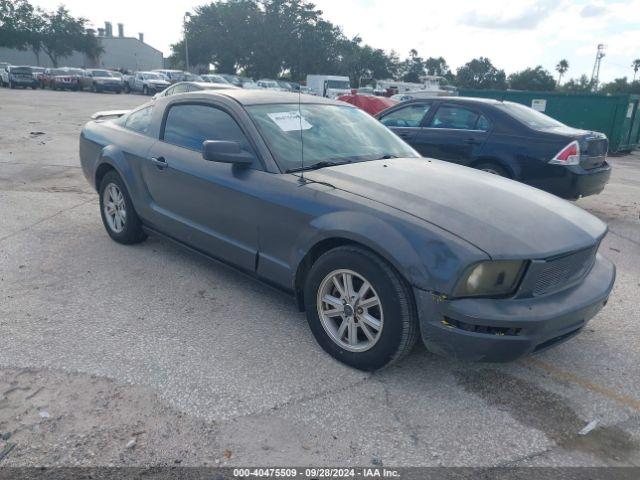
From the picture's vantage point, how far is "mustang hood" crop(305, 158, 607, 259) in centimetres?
289

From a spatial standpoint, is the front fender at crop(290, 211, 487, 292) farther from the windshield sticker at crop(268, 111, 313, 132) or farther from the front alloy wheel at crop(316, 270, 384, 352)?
the windshield sticker at crop(268, 111, 313, 132)

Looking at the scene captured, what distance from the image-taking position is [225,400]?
9.46 feet

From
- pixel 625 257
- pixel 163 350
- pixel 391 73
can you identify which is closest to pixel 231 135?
pixel 163 350

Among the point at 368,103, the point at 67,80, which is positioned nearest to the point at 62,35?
the point at 67,80

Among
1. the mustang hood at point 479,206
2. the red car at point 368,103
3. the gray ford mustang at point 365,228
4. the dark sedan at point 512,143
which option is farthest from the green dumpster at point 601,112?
the mustang hood at point 479,206

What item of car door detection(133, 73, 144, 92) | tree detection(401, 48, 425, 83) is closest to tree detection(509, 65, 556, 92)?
tree detection(401, 48, 425, 83)

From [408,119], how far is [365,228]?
18.4ft

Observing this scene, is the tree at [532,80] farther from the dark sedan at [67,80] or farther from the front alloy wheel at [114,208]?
the front alloy wheel at [114,208]

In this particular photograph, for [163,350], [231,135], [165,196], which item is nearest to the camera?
[163,350]

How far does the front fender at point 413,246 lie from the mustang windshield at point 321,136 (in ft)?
2.63

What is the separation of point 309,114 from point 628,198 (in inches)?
275

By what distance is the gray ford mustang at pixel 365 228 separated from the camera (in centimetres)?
278

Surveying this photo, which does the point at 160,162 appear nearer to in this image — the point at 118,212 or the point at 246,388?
the point at 118,212

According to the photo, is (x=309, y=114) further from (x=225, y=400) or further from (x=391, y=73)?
(x=391, y=73)
